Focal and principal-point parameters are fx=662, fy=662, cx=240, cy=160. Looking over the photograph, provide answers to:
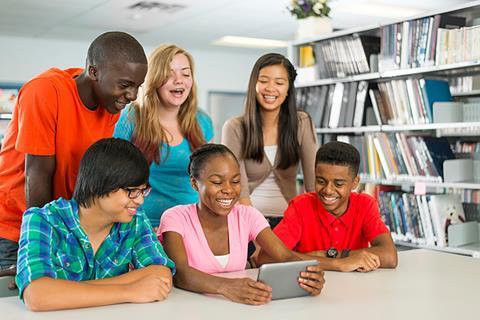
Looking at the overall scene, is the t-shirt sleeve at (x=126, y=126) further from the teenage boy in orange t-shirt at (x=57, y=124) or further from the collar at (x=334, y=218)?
the collar at (x=334, y=218)

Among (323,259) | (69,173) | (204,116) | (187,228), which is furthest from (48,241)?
(204,116)

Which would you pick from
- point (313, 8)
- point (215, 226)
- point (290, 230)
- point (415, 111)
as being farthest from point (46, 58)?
point (215, 226)

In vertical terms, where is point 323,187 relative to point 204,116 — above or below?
below

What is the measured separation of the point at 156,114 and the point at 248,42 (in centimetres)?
658

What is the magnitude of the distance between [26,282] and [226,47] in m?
8.04

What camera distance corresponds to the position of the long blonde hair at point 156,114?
2.46 m

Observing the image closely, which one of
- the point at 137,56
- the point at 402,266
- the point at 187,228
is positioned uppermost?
the point at 137,56

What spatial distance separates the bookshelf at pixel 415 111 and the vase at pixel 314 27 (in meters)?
0.26

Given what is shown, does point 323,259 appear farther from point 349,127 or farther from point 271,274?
point 349,127

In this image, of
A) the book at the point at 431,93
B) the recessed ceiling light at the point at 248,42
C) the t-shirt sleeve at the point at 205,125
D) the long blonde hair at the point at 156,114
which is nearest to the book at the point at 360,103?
the book at the point at 431,93

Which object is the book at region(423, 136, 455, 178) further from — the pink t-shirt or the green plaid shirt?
the green plaid shirt

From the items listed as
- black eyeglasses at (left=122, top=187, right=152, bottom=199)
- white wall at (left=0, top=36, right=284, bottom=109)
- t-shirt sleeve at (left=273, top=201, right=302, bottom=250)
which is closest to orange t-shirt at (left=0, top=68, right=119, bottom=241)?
black eyeglasses at (left=122, top=187, right=152, bottom=199)

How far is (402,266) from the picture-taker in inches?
89.1

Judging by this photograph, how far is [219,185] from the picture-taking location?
2.12 m
